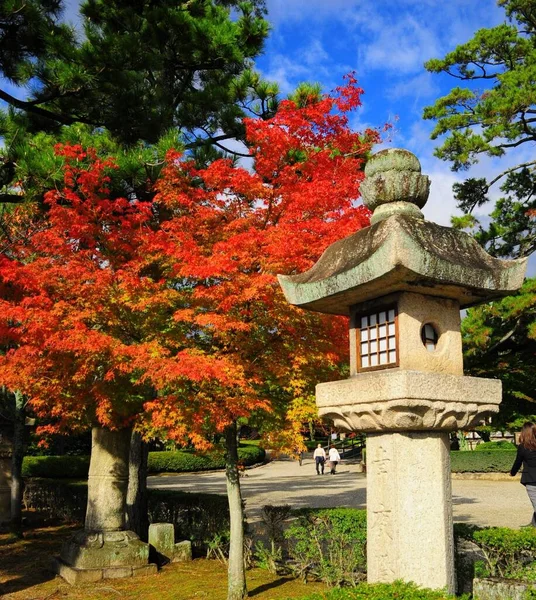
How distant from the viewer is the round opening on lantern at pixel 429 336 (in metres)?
5.47

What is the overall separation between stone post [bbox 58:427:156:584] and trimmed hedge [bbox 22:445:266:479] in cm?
169

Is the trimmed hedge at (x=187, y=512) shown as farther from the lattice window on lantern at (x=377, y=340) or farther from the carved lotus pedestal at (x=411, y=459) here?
the lattice window on lantern at (x=377, y=340)

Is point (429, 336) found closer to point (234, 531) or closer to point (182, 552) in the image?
point (234, 531)

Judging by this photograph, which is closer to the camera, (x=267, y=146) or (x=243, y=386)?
(x=243, y=386)

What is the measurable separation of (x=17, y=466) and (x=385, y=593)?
1361cm

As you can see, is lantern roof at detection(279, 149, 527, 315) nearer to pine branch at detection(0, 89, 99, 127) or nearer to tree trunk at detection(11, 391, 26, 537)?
pine branch at detection(0, 89, 99, 127)

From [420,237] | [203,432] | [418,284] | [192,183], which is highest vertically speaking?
[192,183]

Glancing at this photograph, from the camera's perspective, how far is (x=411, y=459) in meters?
5.18

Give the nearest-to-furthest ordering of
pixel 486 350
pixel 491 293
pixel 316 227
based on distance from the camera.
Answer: pixel 491 293 → pixel 316 227 → pixel 486 350

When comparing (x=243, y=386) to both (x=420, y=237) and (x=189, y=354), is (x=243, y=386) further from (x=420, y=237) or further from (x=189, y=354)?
(x=420, y=237)

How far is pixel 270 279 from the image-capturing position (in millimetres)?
7297

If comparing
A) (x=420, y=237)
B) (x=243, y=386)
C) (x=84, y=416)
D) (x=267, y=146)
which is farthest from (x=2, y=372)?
(x=420, y=237)

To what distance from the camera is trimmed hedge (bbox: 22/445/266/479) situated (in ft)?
77.4

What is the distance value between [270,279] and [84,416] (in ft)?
16.3
